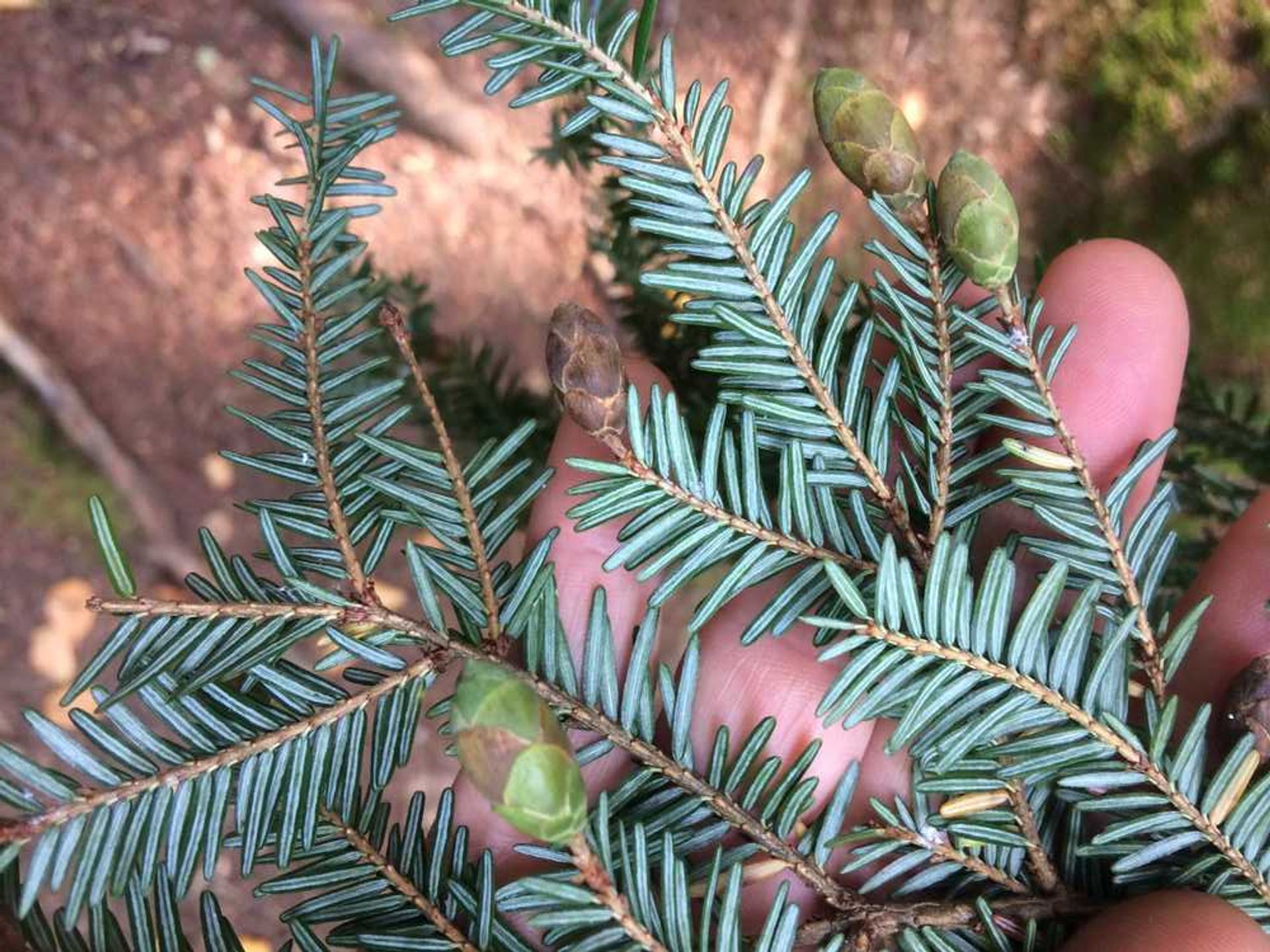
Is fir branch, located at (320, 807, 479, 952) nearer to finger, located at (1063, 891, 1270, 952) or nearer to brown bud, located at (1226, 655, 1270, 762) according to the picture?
finger, located at (1063, 891, 1270, 952)

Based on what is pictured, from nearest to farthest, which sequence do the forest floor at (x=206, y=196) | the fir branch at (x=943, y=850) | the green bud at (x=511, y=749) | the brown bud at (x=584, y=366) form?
the green bud at (x=511, y=749) < the brown bud at (x=584, y=366) < the fir branch at (x=943, y=850) < the forest floor at (x=206, y=196)

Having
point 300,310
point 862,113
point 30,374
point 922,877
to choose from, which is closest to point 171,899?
point 300,310

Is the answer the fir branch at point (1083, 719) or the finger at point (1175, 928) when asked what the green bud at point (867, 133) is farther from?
the finger at point (1175, 928)

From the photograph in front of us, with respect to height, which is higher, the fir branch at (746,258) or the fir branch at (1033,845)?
the fir branch at (746,258)

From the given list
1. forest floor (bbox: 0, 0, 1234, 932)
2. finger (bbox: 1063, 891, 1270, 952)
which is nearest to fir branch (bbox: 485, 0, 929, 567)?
finger (bbox: 1063, 891, 1270, 952)

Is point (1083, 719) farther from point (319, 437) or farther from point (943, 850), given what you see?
point (319, 437)

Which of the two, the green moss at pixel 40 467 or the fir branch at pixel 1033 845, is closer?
the fir branch at pixel 1033 845

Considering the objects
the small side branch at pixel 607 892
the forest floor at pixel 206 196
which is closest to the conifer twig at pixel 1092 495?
the small side branch at pixel 607 892

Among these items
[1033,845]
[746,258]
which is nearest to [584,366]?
[746,258]
